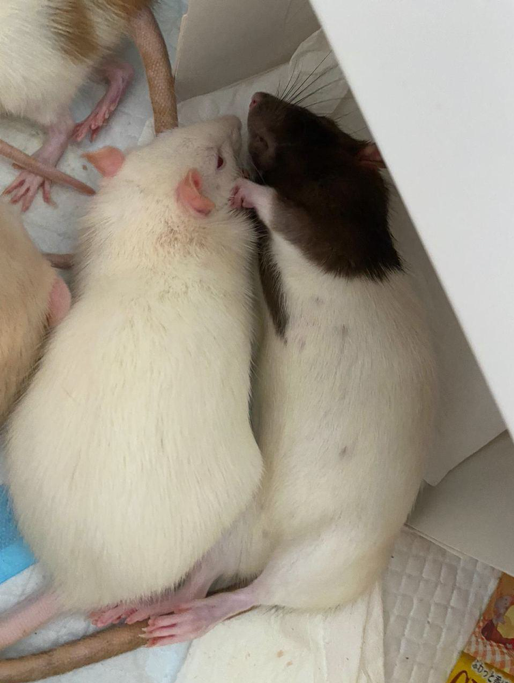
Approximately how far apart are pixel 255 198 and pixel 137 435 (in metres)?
0.51

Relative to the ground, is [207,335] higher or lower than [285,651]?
higher

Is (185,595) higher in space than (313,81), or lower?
lower

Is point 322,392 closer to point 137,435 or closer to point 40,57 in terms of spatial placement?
point 137,435

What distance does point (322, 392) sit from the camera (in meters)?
1.16

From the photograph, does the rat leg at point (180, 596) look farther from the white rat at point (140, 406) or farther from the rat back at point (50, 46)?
the rat back at point (50, 46)

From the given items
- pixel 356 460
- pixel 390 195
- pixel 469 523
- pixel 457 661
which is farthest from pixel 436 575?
pixel 390 195

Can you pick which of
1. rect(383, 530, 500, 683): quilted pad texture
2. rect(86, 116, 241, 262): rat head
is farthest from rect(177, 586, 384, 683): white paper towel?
rect(86, 116, 241, 262): rat head

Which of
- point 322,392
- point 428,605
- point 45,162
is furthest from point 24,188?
point 428,605

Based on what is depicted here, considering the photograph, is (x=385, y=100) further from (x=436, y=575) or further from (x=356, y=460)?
(x=436, y=575)

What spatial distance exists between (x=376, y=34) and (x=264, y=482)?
84 cm

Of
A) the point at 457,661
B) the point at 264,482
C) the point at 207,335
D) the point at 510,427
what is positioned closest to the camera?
the point at 510,427

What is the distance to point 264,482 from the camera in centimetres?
122

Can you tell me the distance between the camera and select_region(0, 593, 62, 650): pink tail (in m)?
1.21

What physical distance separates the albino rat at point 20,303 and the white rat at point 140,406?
0.14 feet
